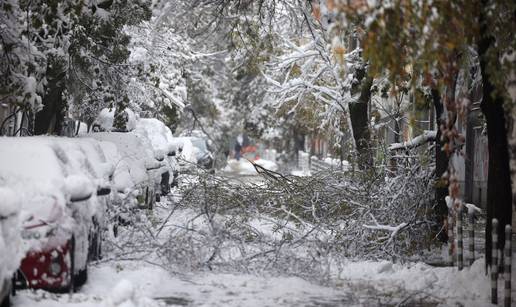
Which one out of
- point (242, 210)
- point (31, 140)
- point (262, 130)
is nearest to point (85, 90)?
point (242, 210)

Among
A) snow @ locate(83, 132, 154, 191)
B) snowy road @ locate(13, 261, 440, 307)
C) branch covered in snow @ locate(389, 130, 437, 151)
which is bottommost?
snowy road @ locate(13, 261, 440, 307)

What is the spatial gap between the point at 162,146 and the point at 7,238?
14.6 metres

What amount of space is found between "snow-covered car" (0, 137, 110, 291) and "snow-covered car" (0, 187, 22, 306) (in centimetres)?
46

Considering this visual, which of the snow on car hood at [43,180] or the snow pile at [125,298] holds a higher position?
the snow on car hood at [43,180]

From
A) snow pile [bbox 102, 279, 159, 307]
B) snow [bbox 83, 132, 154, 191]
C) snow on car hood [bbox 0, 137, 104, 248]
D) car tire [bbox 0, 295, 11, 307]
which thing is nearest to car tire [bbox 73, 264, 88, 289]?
snow on car hood [bbox 0, 137, 104, 248]

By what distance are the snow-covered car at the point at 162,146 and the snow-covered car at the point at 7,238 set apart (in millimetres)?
12400

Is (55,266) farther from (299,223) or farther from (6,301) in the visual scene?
(299,223)

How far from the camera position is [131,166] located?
15.8m

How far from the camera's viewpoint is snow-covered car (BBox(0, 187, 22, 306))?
7.12m

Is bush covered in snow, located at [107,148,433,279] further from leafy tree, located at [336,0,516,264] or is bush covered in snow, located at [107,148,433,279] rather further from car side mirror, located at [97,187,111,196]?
leafy tree, located at [336,0,516,264]

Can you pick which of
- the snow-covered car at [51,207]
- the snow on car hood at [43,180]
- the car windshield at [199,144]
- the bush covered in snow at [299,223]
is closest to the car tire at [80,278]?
the snow-covered car at [51,207]

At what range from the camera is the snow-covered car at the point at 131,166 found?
13.0 m

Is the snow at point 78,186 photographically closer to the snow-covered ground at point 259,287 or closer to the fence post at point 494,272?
the snow-covered ground at point 259,287

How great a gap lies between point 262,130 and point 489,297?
42460 mm
